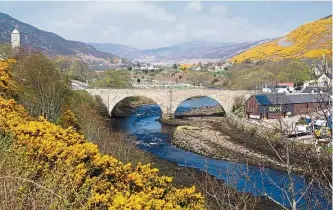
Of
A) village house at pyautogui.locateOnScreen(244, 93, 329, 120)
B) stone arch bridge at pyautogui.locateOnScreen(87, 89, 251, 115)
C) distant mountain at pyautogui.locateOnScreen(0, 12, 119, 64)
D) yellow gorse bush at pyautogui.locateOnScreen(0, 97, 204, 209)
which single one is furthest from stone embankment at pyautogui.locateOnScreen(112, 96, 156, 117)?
distant mountain at pyautogui.locateOnScreen(0, 12, 119, 64)

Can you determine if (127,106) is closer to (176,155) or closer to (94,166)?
(176,155)

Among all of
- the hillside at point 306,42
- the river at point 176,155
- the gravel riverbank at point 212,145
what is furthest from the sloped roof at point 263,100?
the hillside at point 306,42

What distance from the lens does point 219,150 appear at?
19.6 meters

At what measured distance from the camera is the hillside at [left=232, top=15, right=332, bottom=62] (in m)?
63.8

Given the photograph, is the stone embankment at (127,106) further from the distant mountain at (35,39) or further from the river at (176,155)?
the distant mountain at (35,39)

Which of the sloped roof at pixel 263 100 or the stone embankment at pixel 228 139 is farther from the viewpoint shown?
the sloped roof at pixel 263 100

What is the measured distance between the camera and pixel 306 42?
71688 millimetres

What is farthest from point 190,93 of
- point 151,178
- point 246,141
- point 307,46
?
point 307,46

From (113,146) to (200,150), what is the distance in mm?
7403

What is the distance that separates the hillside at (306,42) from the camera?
63803mm

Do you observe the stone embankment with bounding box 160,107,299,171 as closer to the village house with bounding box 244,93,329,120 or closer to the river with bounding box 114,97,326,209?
the river with bounding box 114,97,326,209

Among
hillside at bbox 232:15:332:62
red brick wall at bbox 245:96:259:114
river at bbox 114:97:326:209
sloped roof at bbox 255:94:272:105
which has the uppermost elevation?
hillside at bbox 232:15:332:62

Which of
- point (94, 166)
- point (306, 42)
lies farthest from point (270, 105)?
point (306, 42)

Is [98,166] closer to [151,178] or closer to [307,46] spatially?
[151,178]
